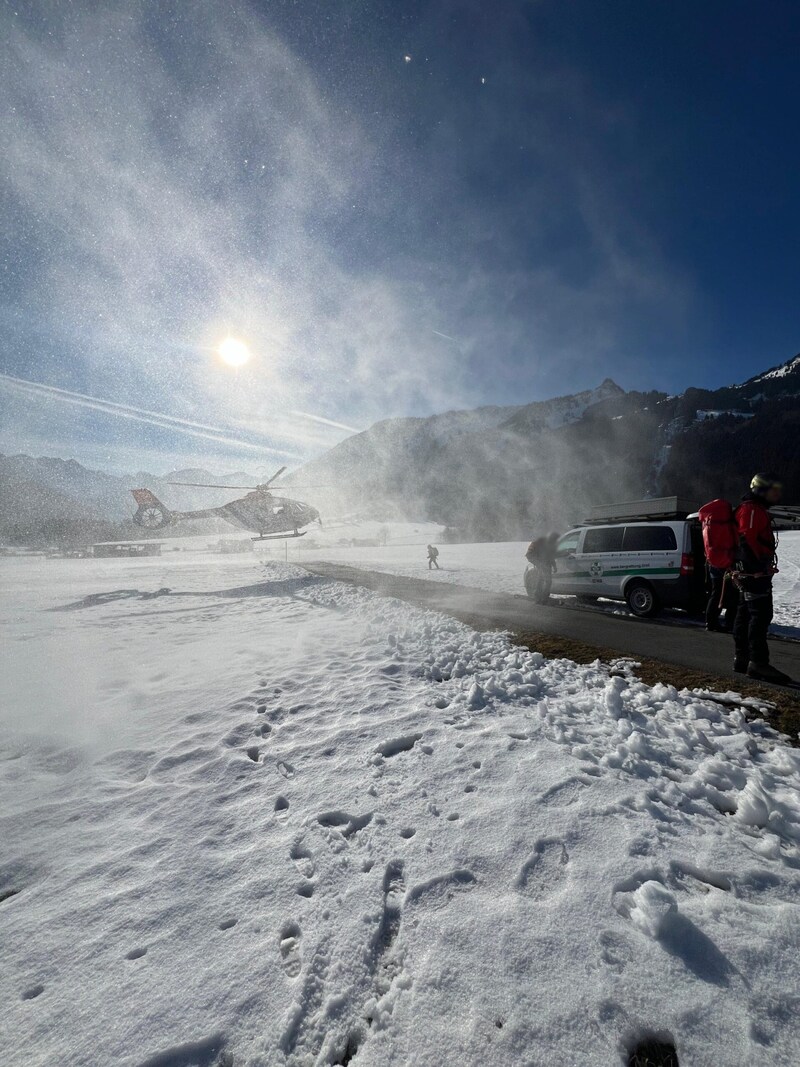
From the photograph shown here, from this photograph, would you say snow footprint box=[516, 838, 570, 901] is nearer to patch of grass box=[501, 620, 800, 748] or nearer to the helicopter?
patch of grass box=[501, 620, 800, 748]

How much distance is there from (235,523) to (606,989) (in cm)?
3003

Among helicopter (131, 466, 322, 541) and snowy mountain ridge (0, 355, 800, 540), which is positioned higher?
snowy mountain ridge (0, 355, 800, 540)

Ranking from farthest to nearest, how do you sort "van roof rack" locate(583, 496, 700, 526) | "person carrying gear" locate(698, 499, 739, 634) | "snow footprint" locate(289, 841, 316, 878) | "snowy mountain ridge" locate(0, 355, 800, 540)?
"snowy mountain ridge" locate(0, 355, 800, 540) → "van roof rack" locate(583, 496, 700, 526) → "person carrying gear" locate(698, 499, 739, 634) → "snow footprint" locate(289, 841, 316, 878)

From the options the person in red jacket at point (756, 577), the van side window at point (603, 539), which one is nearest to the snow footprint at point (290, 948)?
the person in red jacket at point (756, 577)

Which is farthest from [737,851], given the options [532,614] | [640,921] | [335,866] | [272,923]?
[532,614]

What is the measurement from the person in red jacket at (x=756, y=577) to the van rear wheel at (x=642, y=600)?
157 inches

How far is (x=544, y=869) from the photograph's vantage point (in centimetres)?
244

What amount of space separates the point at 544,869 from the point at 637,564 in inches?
360

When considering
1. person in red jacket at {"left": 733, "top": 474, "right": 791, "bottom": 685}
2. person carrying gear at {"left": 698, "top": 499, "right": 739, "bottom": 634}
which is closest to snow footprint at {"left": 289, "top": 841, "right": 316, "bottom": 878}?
person in red jacket at {"left": 733, "top": 474, "right": 791, "bottom": 685}

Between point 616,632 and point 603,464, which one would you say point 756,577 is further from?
point 603,464

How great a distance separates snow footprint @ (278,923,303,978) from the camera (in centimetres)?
198

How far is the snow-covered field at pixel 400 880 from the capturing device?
1.71 meters

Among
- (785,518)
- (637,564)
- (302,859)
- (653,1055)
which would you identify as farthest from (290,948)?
(785,518)

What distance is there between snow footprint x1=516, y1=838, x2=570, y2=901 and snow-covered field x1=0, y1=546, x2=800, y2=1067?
0.01 metres
